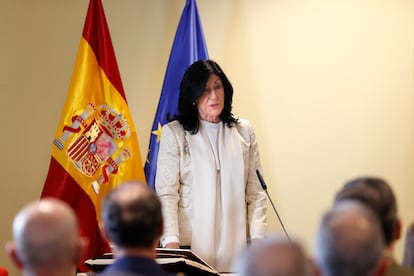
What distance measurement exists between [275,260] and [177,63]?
3.34 m

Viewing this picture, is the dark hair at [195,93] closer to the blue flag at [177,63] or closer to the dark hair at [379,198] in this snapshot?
the blue flag at [177,63]

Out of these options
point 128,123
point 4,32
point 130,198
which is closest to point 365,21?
point 128,123

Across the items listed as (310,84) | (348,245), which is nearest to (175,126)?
(310,84)

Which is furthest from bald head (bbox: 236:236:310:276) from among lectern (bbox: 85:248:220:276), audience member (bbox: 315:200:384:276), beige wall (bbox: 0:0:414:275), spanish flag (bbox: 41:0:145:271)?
beige wall (bbox: 0:0:414:275)

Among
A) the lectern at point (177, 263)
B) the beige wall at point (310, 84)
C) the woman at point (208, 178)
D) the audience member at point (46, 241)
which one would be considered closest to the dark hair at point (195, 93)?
the woman at point (208, 178)

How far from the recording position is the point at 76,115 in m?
4.76

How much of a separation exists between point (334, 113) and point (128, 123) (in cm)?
143

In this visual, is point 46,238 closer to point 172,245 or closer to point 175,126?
point 172,245

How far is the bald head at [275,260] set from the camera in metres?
1.79

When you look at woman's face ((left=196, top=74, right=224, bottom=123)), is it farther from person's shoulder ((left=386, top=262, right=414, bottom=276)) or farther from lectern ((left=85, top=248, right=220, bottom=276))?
person's shoulder ((left=386, top=262, right=414, bottom=276))

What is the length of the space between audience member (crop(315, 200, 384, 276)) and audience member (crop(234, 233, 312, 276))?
112 millimetres

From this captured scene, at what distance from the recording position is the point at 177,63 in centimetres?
504

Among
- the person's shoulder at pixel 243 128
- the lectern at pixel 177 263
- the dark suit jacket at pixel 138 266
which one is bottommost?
the lectern at pixel 177 263

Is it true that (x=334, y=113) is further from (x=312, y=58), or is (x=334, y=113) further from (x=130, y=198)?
(x=130, y=198)
